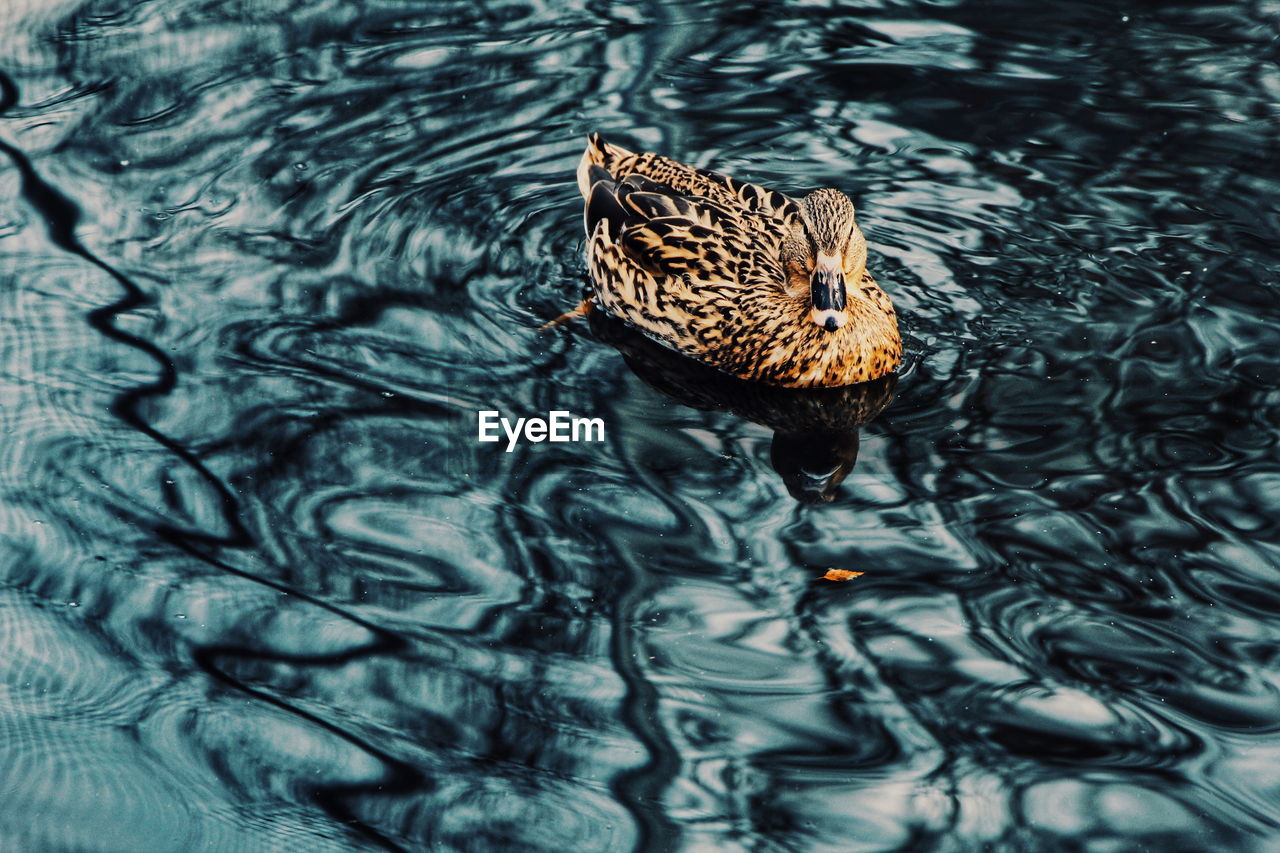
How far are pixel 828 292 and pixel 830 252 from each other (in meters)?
0.19

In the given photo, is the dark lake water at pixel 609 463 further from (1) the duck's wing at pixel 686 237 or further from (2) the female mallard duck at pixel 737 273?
(1) the duck's wing at pixel 686 237

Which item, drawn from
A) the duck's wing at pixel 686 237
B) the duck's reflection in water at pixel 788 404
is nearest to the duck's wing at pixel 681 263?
the duck's wing at pixel 686 237

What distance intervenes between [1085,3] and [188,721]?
7.15 meters

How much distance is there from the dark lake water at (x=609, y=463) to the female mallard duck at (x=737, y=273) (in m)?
0.25

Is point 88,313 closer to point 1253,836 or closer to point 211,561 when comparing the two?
point 211,561

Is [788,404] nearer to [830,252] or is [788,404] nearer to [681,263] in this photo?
[830,252]

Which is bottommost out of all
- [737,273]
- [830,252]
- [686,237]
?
[737,273]

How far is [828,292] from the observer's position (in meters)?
6.52

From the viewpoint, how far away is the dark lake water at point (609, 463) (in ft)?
16.1

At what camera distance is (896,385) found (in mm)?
6691

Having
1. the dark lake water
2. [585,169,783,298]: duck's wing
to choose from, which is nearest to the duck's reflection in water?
the dark lake water

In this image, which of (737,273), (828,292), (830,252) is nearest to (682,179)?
(737,273)

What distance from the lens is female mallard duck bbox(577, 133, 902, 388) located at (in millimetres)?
6641

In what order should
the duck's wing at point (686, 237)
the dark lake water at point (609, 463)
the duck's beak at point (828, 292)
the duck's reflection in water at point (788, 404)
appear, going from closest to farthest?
the dark lake water at point (609, 463) → the duck's reflection in water at point (788, 404) → the duck's beak at point (828, 292) → the duck's wing at point (686, 237)
